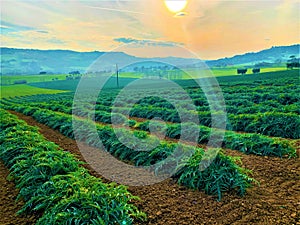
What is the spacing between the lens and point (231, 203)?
4.51 m

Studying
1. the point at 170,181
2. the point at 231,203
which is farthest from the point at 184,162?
the point at 231,203

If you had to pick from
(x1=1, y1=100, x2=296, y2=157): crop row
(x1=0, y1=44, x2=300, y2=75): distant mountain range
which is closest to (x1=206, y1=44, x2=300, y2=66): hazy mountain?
(x1=0, y1=44, x2=300, y2=75): distant mountain range

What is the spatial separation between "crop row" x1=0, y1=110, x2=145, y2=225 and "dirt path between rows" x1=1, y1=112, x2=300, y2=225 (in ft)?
1.38

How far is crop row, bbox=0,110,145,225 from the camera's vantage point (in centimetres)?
378

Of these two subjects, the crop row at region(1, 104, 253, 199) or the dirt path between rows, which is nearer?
the dirt path between rows

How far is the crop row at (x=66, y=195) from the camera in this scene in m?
3.78

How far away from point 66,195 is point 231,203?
9.21ft

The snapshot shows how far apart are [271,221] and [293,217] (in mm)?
393

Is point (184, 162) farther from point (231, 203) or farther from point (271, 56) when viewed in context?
point (271, 56)

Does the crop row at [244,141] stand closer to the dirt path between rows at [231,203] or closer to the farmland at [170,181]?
the farmland at [170,181]

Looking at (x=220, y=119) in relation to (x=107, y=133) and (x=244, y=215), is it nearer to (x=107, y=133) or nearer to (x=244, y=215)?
(x=107, y=133)

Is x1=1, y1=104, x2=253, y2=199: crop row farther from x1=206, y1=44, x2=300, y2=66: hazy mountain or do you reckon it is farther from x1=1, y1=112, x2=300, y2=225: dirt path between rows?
x1=206, y1=44, x2=300, y2=66: hazy mountain

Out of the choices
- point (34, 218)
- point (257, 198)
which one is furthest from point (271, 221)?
point (34, 218)

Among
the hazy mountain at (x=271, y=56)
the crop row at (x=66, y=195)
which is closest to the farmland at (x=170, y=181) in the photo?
the crop row at (x=66, y=195)
